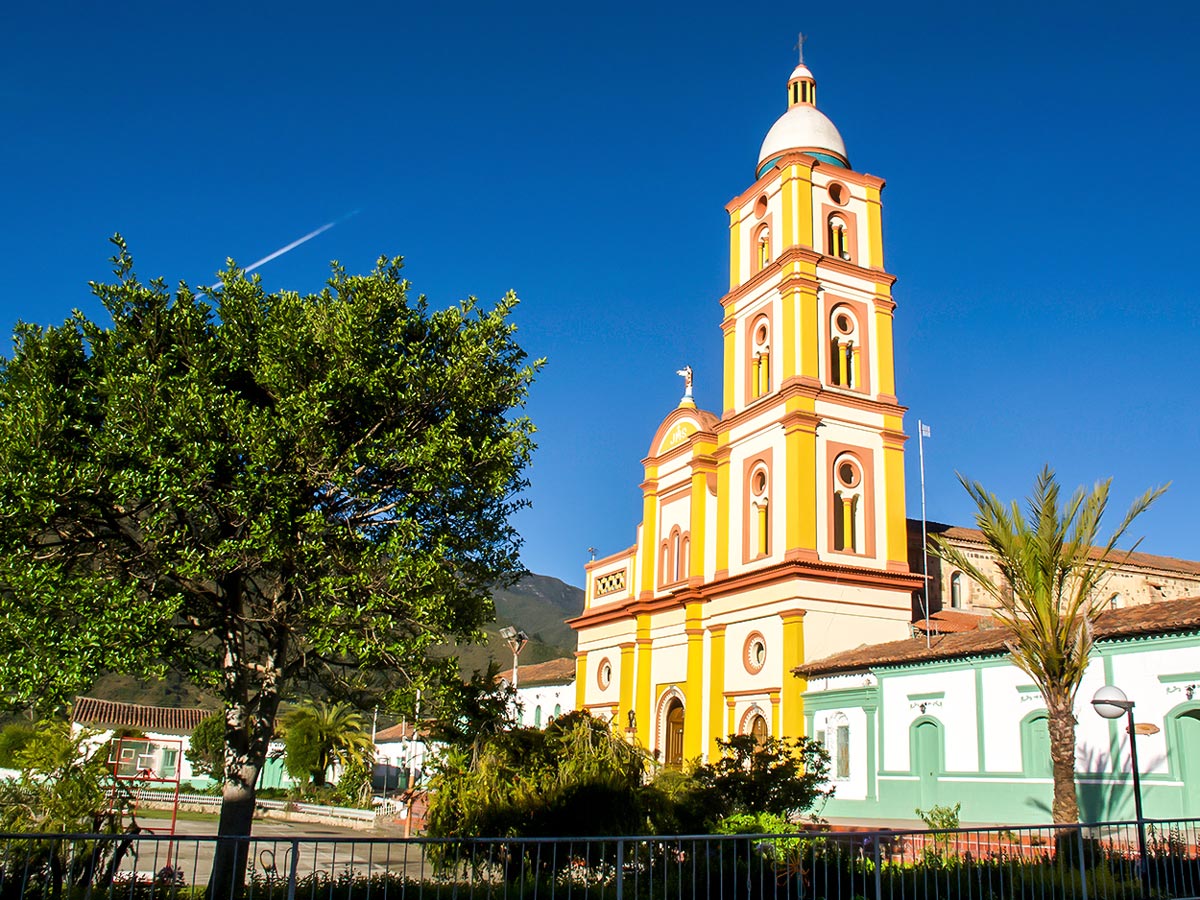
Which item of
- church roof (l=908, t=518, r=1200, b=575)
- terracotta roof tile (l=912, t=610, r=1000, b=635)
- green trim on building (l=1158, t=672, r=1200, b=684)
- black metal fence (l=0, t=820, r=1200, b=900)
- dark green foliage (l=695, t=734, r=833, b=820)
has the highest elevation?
church roof (l=908, t=518, r=1200, b=575)

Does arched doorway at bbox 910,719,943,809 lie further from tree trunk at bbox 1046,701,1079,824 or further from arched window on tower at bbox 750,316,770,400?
arched window on tower at bbox 750,316,770,400

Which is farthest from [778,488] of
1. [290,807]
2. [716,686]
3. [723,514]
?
[290,807]

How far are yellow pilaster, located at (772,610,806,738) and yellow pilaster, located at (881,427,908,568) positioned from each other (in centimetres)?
419

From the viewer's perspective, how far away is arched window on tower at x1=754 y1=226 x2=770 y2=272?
121ft

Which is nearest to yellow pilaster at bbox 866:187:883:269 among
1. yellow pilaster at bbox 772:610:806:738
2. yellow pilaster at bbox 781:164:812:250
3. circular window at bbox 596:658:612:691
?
yellow pilaster at bbox 781:164:812:250

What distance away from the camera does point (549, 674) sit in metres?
49.1

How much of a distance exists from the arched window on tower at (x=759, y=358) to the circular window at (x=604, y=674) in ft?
42.1

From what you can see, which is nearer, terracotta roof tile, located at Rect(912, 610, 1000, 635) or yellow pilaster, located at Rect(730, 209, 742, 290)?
terracotta roof tile, located at Rect(912, 610, 1000, 635)

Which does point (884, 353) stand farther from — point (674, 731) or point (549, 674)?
point (549, 674)

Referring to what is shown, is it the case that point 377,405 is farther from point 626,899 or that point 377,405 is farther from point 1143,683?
point 1143,683

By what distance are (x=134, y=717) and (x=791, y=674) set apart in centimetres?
4250

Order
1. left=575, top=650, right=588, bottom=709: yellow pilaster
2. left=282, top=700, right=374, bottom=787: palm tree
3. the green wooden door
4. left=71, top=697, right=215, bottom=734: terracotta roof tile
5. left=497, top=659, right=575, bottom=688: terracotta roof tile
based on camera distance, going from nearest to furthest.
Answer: the green wooden door
left=575, top=650, right=588, bottom=709: yellow pilaster
left=497, top=659, right=575, bottom=688: terracotta roof tile
left=282, top=700, right=374, bottom=787: palm tree
left=71, top=697, right=215, bottom=734: terracotta roof tile

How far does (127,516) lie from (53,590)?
5.18ft

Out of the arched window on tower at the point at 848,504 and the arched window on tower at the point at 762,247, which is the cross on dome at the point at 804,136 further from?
the arched window on tower at the point at 848,504
